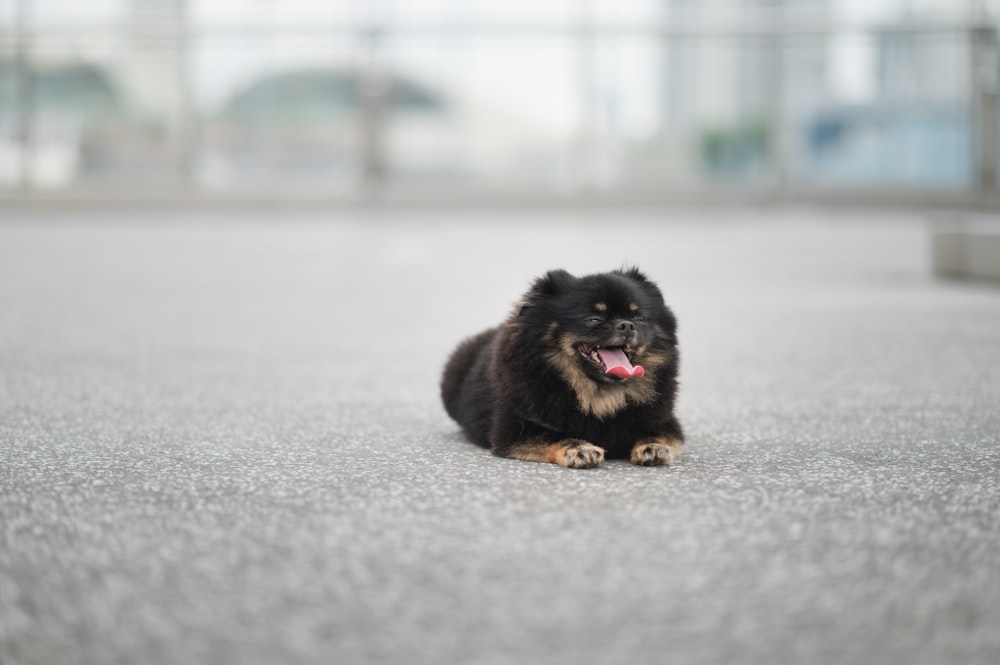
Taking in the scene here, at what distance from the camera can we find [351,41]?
55.7ft

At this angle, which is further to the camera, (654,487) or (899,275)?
(899,275)

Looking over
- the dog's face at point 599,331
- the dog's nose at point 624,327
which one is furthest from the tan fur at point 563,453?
the dog's nose at point 624,327

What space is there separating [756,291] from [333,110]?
34.2ft

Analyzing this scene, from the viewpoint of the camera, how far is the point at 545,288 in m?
2.78

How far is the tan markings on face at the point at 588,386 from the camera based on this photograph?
267 centimetres

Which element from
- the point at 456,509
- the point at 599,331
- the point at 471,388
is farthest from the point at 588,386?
the point at 456,509

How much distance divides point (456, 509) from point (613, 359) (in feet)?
1.94

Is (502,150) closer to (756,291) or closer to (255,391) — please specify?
(756,291)

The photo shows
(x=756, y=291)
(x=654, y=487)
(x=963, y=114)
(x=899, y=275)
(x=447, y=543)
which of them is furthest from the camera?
(x=963, y=114)

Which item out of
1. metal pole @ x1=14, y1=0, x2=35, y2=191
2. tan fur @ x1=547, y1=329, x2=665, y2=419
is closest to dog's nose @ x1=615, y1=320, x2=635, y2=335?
tan fur @ x1=547, y1=329, x2=665, y2=419

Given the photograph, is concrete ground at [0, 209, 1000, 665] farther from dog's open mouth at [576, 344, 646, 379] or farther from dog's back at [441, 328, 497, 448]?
dog's open mouth at [576, 344, 646, 379]

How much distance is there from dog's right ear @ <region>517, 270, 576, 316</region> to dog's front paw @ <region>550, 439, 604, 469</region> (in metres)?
0.35

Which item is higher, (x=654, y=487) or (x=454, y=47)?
(x=454, y=47)

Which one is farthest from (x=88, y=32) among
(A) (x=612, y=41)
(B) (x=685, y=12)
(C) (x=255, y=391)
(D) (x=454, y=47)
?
(C) (x=255, y=391)
